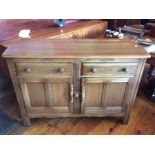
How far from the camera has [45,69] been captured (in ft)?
3.63

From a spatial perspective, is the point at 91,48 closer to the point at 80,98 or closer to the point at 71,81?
the point at 71,81

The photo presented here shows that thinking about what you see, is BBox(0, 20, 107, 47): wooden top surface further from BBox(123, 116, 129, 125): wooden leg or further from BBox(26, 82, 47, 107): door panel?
BBox(123, 116, 129, 125): wooden leg

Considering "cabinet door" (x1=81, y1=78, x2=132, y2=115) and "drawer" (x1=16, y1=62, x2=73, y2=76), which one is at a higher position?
"drawer" (x1=16, y1=62, x2=73, y2=76)

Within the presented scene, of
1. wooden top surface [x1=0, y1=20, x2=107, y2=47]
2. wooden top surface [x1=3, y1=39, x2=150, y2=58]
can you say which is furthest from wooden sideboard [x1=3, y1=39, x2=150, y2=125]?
wooden top surface [x1=0, y1=20, x2=107, y2=47]

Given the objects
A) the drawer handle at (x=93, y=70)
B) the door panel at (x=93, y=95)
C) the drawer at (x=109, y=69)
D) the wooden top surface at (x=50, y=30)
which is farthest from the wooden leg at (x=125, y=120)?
the wooden top surface at (x=50, y=30)

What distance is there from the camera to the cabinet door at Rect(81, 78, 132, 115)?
1185 millimetres

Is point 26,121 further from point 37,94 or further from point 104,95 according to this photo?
point 104,95

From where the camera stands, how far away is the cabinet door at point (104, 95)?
1.18m

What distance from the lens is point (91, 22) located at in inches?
80.0

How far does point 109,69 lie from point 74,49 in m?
0.29

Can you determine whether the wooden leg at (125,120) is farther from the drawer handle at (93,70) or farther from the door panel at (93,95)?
the drawer handle at (93,70)

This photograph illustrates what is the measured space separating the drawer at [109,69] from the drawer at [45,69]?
0.12 m
